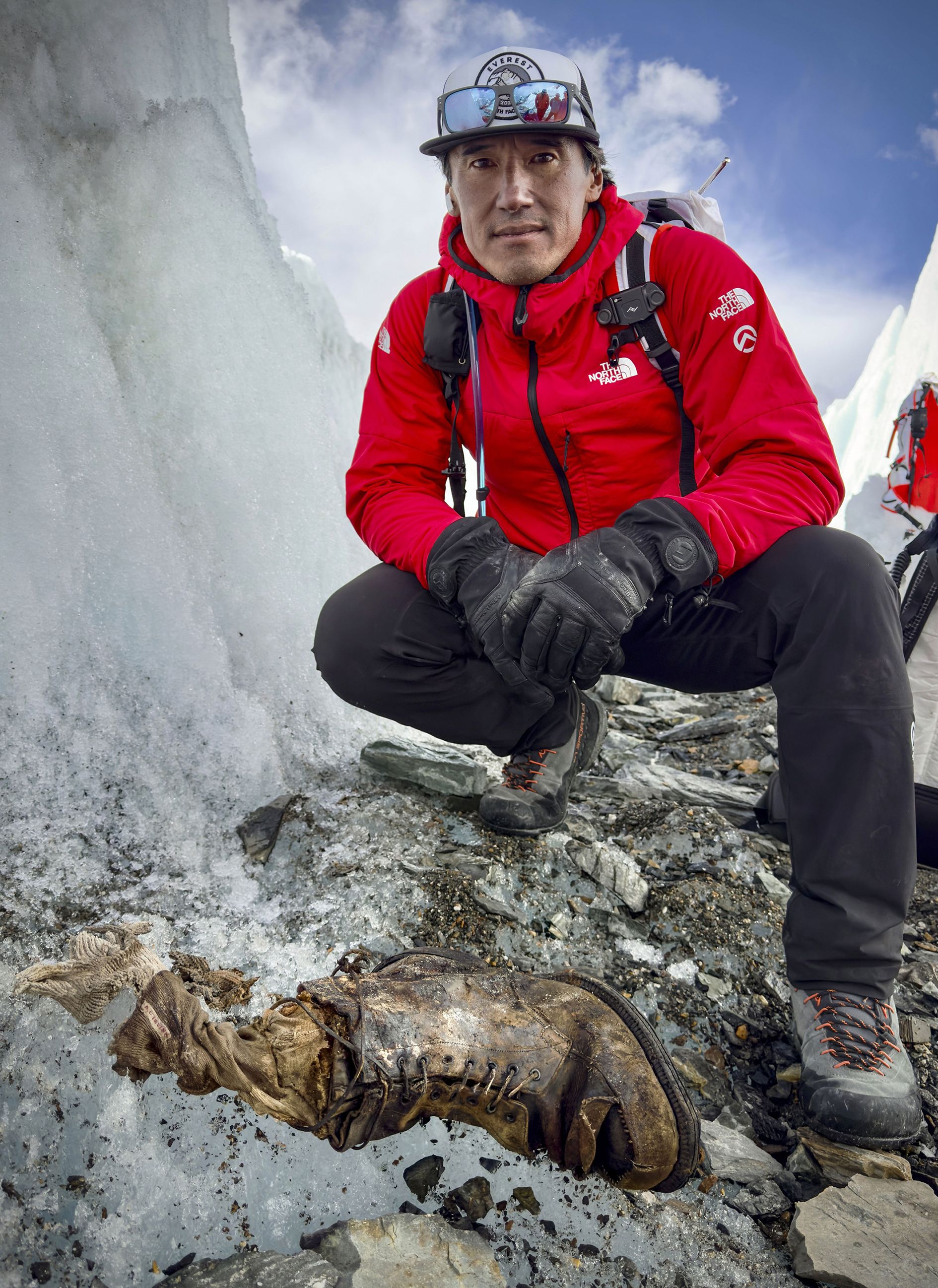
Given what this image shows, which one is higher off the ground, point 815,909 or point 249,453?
point 249,453

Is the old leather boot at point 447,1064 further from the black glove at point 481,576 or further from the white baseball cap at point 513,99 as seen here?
the white baseball cap at point 513,99

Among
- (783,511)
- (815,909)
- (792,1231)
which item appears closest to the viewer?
(792,1231)

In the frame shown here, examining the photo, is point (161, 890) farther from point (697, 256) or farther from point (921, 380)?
point (921, 380)

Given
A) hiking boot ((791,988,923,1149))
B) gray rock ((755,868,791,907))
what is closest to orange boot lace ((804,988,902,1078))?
hiking boot ((791,988,923,1149))

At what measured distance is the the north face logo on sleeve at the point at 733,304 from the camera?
2.15 meters

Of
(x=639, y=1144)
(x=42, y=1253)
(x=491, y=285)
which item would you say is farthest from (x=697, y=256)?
(x=42, y=1253)

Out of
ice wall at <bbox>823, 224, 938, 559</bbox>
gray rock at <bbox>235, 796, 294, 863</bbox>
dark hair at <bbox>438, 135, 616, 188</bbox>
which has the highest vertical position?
ice wall at <bbox>823, 224, 938, 559</bbox>

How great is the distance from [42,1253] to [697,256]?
276 cm

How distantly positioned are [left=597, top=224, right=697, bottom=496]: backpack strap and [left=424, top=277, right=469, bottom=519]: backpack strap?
453mm

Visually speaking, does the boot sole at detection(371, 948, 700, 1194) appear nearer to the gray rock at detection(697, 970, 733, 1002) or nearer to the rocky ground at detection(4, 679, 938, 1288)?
the rocky ground at detection(4, 679, 938, 1288)

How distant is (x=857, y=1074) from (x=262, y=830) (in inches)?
68.8

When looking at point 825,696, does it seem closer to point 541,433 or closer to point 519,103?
point 541,433

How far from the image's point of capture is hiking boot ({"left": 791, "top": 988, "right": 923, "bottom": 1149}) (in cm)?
159

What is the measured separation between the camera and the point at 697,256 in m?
2.22
